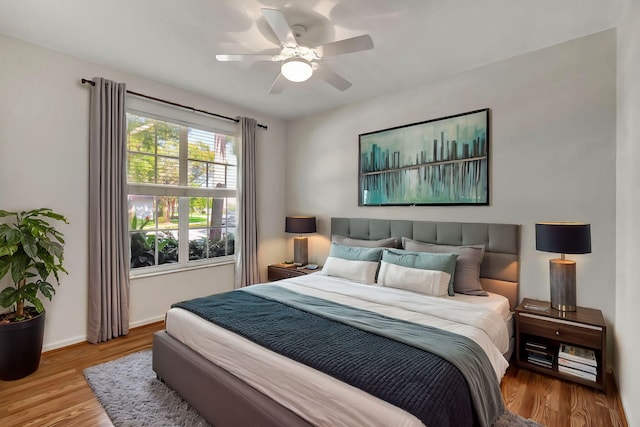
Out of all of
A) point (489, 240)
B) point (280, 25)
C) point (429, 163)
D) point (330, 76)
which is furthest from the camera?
point (429, 163)

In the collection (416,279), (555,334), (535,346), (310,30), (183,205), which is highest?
(310,30)

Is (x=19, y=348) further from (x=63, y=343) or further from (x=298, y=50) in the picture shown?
(x=298, y=50)

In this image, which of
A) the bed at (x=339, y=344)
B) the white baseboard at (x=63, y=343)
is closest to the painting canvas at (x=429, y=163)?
the bed at (x=339, y=344)

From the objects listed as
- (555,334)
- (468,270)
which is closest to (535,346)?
(555,334)

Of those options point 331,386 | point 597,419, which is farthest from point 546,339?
point 331,386

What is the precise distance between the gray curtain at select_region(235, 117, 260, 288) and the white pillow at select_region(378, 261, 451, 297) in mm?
2059

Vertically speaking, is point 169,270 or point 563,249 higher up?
point 563,249

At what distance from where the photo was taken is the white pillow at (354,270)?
318 centimetres

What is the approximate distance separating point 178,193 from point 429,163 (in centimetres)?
296

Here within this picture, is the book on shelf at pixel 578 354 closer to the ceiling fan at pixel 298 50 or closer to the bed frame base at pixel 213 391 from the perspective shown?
the bed frame base at pixel 213 391

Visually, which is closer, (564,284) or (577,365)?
(577,365)

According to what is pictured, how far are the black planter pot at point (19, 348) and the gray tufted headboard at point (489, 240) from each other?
3421 mm

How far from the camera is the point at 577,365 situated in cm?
230

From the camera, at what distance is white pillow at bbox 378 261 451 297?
106 inches
